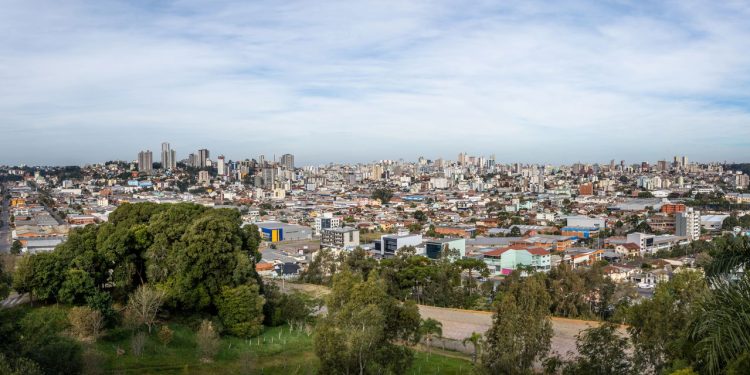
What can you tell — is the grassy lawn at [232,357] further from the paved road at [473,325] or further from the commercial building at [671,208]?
the commercial building at [671,208]

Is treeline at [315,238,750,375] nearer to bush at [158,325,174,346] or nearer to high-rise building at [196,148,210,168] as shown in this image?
bush at [158,325,174,346]

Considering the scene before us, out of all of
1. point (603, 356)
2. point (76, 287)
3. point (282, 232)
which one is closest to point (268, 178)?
Answer: point (282, 232)

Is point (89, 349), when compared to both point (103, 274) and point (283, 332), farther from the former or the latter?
point (283, 332)

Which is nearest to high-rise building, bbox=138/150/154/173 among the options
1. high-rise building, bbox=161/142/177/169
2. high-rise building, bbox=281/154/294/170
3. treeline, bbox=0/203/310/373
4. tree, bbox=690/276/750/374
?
high-rise building, bbox=161/142/177/169

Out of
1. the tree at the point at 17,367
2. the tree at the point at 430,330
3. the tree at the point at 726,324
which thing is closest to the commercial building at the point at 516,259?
the tree at the point at 430,330

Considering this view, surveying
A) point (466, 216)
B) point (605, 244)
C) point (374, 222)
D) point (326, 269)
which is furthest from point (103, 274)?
point (466, 216)
